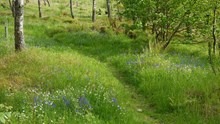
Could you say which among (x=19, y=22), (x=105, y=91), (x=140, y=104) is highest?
(x=19, y=22)

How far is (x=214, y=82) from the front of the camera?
366 inches

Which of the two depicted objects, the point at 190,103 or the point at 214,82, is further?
the point at 214,82

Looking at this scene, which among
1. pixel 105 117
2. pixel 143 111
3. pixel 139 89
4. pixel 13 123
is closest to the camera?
pixel 13 123

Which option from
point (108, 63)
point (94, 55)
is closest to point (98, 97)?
point (108, 63)

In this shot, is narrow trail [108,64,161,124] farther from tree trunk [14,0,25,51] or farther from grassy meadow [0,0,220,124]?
tree trunk [14,0,25,51]

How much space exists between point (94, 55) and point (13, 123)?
12.9 m

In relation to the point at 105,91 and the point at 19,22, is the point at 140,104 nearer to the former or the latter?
the point at 105,91

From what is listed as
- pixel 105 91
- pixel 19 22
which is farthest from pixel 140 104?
pixel 19 22

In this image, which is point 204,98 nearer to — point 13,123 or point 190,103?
point 190,103

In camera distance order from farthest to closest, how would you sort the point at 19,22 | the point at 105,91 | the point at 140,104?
1. the point at 19,22
2. the point at 140,104
3. the point at 105,91

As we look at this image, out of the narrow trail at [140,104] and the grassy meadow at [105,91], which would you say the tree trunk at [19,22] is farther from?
the narrow trail at [140,104]

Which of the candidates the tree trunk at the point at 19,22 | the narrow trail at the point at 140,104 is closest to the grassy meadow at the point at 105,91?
the narrow trail at the point at 140,104

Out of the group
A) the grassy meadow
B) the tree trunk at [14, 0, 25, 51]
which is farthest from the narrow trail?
the tree trunk at [14, 0, 25, 51]

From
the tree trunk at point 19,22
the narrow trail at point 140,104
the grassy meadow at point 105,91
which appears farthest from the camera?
the tree trunk at point 19,22
